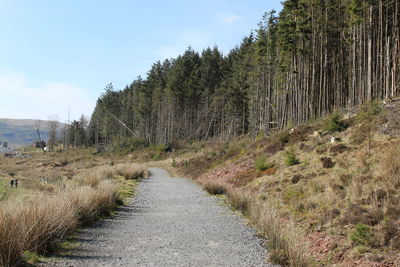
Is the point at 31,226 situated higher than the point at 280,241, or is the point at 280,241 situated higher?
the point at 31,226

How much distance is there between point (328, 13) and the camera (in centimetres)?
3516

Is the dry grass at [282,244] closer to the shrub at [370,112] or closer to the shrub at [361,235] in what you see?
the shrub at [361,235]

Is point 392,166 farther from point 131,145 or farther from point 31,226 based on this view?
point 131,145

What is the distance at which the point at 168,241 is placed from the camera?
7.82 meters

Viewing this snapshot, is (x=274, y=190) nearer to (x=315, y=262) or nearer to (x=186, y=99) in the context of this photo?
(x=315, y=262)

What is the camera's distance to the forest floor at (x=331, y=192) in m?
7.04

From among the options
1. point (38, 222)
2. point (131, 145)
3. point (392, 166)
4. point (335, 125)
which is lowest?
point (38, 222)

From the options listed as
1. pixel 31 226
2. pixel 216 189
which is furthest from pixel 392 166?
pixel 216 189

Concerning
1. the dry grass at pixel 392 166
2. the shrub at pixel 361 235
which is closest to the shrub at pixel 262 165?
the dry grass at pixel 392 166

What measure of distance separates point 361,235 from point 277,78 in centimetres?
3678

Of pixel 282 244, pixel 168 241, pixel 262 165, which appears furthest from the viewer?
→ pixel 262 165

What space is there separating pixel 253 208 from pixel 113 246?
4.36 m

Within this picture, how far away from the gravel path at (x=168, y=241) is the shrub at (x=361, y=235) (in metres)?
1.83

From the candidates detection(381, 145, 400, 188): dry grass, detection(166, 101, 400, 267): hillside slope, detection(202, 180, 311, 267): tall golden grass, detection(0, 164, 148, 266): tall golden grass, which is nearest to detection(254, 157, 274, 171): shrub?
detection(166, 101, 400, 267): hillside slope
